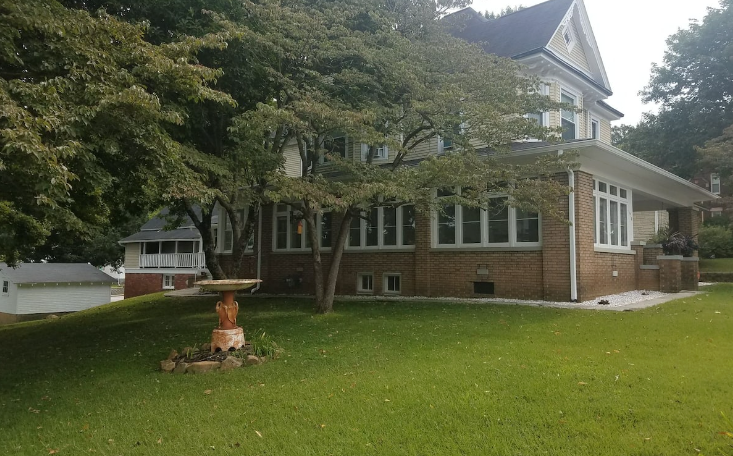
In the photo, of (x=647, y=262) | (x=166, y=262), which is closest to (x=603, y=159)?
(x=647, y=262)

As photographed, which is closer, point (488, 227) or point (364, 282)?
point (488, 227)

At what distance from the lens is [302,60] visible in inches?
457

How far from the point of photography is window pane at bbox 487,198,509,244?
13055 millimetres

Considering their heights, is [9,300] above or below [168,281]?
below

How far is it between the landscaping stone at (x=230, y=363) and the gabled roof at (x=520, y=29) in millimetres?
11760

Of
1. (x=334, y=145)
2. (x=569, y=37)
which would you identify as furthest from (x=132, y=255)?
(x=569, y=37)

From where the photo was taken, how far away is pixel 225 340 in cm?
758

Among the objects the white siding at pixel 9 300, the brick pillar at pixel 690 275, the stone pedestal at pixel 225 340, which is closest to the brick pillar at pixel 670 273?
the brick pillar at pixel 690 275

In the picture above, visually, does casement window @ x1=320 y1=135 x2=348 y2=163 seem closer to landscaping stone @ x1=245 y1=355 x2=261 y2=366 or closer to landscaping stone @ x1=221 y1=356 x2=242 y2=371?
landscaping stone @ x1=245 y1=355 x2=261 y2=366

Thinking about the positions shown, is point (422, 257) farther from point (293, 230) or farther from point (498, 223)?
point (293, 230)

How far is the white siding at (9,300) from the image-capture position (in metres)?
29.2

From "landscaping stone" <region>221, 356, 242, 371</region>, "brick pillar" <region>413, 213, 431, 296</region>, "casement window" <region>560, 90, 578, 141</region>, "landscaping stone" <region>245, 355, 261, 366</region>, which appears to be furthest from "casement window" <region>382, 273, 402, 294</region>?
"landscaping stone" <region>221, 356, 242, 371</region>

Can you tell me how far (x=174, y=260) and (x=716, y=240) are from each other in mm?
28583

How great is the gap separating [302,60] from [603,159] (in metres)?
7.60
